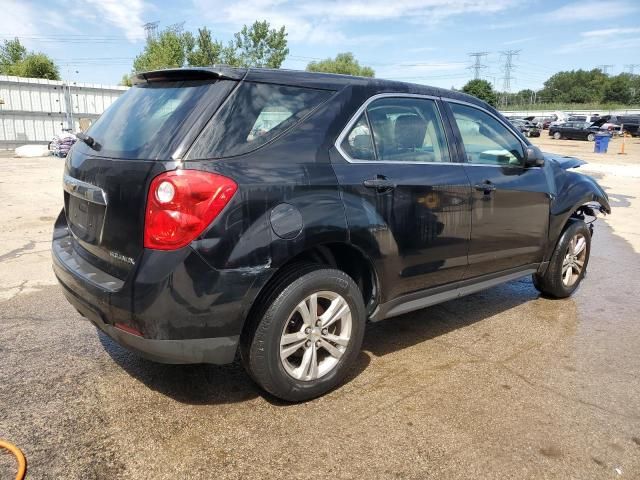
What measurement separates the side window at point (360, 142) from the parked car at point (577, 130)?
43.5m

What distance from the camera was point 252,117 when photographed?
265 centimetres

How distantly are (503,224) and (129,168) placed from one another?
2718 millimetres

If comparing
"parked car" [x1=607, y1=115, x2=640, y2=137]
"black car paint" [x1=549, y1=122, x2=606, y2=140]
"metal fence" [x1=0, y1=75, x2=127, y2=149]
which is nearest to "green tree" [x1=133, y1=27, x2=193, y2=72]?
"metal fence" [x1=0, y1=75, x2=127, y2=149]

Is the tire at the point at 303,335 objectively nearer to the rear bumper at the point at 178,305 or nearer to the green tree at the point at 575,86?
the rear bumper at the point at 178,305

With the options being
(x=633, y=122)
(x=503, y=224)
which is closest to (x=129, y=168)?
(x=503, y=224)

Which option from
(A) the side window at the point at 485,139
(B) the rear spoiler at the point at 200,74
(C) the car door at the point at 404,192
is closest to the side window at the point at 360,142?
(C) the car door at the point at 404,192

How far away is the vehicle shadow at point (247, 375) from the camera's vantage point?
9.88 feet

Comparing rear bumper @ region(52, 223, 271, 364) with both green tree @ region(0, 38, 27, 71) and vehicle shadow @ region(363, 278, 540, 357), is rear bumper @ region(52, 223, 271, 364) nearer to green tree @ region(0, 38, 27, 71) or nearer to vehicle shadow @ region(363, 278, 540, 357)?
vehicle shadow @ region(363, 278, 540, 357)

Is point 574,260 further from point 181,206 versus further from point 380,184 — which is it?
point 181,206

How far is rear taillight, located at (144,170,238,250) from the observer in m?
2.36

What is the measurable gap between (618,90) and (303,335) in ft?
427

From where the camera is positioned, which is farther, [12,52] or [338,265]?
[12,52]

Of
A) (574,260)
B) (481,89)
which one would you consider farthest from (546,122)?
(574,260)

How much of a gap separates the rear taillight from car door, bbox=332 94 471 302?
758mm
